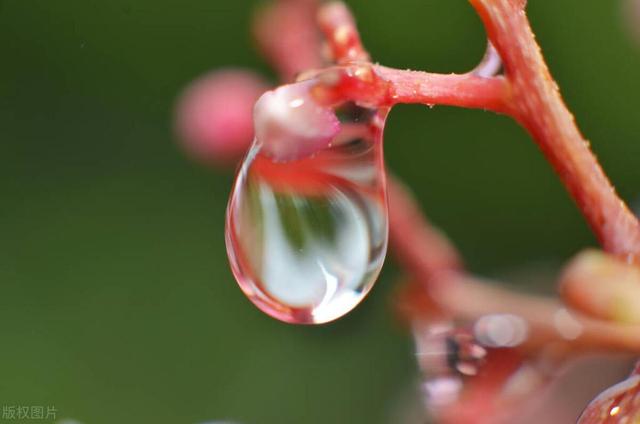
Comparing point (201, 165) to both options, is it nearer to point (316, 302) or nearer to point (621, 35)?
point (621, 35)

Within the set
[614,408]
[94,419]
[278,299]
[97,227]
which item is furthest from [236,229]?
[97,227]

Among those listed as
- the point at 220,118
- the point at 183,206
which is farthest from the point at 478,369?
the point at 183,206

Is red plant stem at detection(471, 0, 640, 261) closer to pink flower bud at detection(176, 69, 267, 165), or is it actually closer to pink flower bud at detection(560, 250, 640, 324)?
pink flower bud at detection(560, 250, 640, 324)

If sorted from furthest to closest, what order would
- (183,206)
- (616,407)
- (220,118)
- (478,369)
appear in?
1. (183,206)
2. (220,118)
3. (478,369)
4. (616,407)

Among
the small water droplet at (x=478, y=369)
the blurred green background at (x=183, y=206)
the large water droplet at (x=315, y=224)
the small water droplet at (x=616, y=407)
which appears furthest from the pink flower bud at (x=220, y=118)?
the small water droplet at (x=616, y=407)

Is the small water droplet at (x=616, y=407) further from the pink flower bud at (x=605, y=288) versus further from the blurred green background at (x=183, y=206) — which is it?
the blurred green background at (x=183, y=206)

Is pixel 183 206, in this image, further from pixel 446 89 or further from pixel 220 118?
pixel 446 89

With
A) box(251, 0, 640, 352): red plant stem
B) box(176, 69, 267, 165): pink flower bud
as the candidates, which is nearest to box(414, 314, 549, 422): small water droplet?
box(251, 0, 640, 352): red plant stem
